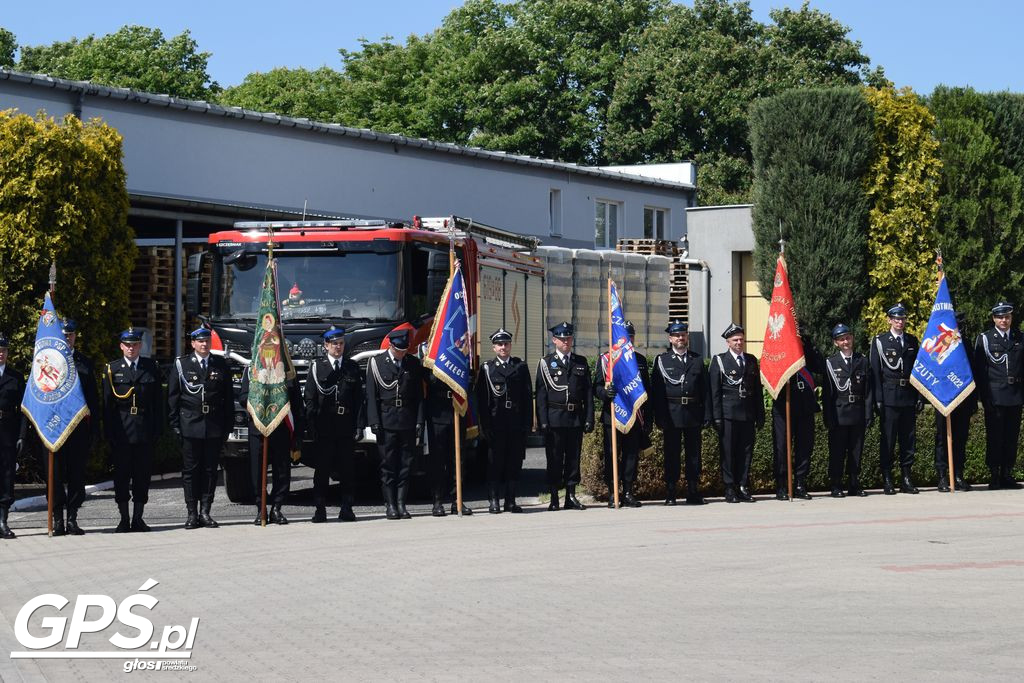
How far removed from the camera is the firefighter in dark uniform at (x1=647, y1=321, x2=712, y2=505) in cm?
1605

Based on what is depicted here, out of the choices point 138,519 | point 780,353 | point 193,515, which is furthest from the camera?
point 780,353

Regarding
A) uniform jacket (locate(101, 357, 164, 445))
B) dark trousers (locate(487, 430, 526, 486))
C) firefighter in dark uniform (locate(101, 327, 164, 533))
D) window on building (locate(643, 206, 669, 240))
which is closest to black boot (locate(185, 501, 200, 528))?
firefighter in dark uniform (locate(101, 327, 164, 533))

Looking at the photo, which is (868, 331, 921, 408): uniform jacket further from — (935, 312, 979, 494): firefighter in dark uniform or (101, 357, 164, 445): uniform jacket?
(101, 357, 164, 445): uniform jacket

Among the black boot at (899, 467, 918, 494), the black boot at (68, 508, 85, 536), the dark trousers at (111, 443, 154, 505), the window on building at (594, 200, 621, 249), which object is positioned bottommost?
the black boot at (68, 508, 85, 536)

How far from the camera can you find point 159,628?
9172 mm

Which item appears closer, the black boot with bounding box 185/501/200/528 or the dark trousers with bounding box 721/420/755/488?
the black boot with bounding box 185/501/200/528

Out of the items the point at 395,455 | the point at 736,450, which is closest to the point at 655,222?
the point at 736,450

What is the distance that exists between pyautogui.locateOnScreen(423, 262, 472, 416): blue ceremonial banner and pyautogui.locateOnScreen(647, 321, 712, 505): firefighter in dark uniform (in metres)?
2.01

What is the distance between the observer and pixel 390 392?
50.2ft

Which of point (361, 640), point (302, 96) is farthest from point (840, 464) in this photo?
point (302, 96)

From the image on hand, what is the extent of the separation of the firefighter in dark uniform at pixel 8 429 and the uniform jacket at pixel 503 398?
14.7 feet

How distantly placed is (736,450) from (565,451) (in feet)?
6.09

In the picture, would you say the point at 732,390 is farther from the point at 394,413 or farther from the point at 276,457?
the point at 276,457

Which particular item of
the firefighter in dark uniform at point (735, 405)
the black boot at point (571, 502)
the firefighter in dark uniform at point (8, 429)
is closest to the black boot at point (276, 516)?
A: the firefighter in dark uniform at point (8, 429)
